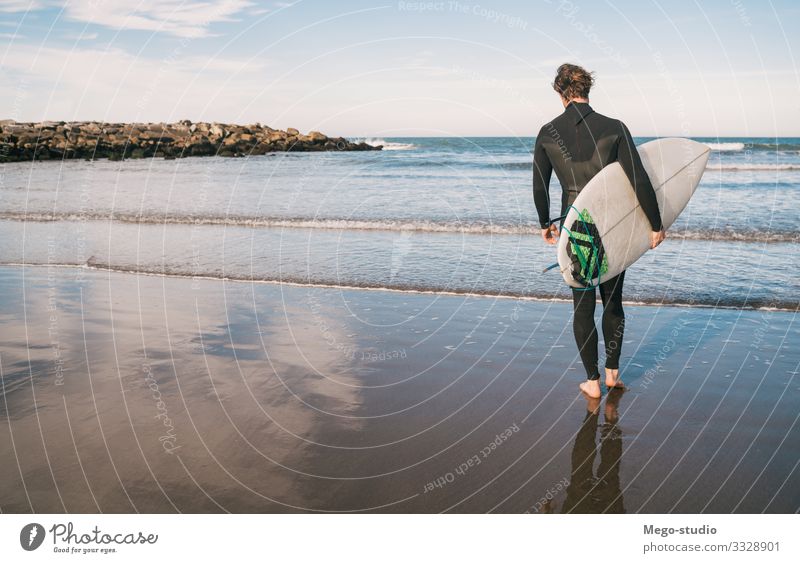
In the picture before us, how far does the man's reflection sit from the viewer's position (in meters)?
3.49

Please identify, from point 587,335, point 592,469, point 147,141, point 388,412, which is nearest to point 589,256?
point 587,335

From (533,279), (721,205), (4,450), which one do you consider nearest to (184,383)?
(4,450)

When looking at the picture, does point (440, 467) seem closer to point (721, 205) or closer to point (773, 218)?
point (773, 218)

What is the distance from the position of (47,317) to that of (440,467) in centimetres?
569

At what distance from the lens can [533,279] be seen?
9.23 metres

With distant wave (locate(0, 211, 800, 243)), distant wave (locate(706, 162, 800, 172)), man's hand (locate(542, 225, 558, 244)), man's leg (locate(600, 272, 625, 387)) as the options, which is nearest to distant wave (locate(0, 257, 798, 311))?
man's hand (locate(542, 225, 558, 244))

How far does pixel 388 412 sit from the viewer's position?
4789mm

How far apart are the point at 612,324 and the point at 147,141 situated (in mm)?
48720

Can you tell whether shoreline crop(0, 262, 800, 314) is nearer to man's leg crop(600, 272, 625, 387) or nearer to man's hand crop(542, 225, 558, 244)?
man's hand crop(542, 225, 558, 244)

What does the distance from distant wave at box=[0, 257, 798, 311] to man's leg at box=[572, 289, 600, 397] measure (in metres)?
3.14

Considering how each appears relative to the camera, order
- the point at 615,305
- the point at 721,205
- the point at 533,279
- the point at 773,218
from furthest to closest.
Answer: the point at 721,205, the point at 773,218, the point at 533,279, the point at 615,305

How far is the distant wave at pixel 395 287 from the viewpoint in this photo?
25.9 ft

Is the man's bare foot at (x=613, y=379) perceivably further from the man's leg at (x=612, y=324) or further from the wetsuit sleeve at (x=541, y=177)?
the wetsuit sleeve at (x=541, y=177)
